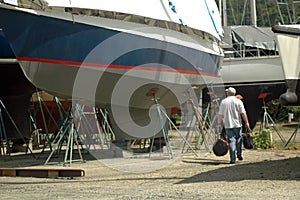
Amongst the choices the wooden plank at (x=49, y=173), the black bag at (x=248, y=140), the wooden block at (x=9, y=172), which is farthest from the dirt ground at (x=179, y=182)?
the black bag at (x=248, y=140)

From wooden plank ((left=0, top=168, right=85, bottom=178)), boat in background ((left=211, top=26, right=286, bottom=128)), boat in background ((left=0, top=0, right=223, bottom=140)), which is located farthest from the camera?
boat in background ((left=211, top=26, right=286, bottom=128))

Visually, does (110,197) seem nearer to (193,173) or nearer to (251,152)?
(193,173)

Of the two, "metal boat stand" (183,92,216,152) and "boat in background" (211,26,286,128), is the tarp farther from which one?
"metal boat stand" (183,92,216,152)

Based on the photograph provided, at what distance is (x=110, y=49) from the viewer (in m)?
13.0

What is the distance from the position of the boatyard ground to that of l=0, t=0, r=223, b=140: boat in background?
170cm

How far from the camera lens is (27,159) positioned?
15.5 m

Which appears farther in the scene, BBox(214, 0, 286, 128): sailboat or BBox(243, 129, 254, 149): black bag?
BBox(214, 0, 286, 128): sailboat

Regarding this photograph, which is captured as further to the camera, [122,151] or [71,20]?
[122,151]

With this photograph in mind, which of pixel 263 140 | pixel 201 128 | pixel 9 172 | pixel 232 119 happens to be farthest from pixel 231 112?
pixel 263 140

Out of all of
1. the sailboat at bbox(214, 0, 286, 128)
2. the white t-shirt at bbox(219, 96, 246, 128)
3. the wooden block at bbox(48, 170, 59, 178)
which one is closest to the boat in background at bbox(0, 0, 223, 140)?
the wooden block at bbox(48, 170, 59, 178)

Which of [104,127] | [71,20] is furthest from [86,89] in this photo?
[104,127]

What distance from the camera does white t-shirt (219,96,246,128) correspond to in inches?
473

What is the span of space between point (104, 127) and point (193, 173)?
31.3 feet

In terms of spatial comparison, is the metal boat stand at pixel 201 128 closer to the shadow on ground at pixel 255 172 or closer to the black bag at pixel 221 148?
the black bag at pixel 221 148
